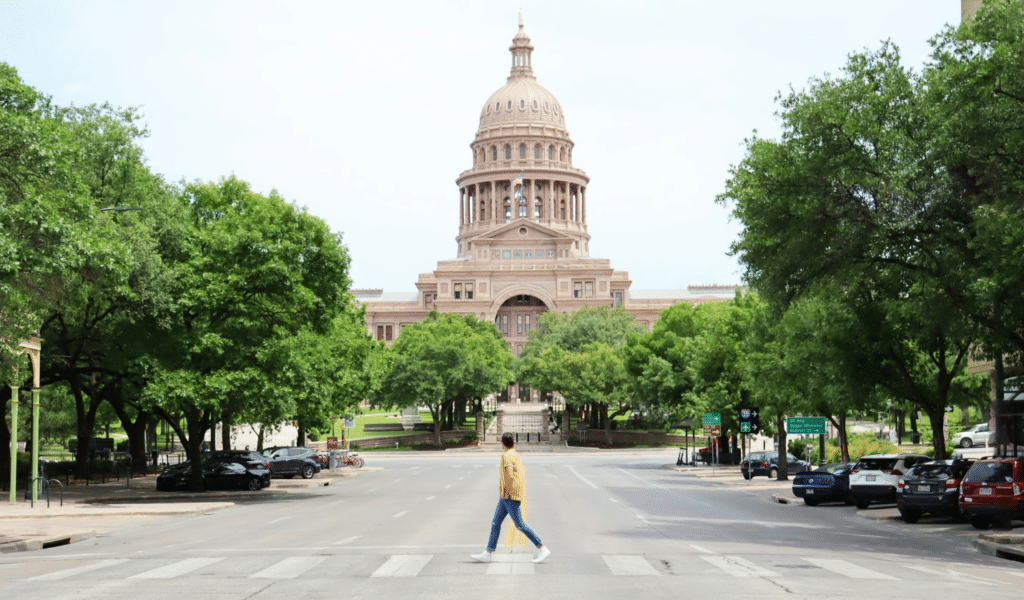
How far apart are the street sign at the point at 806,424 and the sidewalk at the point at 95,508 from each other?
18.7 m

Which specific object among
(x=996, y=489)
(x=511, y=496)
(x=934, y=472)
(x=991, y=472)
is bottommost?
(x=996, y=489)

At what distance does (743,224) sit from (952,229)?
16.2 feet

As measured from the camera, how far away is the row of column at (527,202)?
170625 millimetres

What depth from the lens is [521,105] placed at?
6924 inches

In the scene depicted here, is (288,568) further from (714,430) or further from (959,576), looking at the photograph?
(714,430)

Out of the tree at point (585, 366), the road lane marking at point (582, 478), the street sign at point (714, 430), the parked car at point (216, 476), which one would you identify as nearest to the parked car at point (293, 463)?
the parked car at point (216, 476)

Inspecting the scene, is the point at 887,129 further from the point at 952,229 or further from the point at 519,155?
the point at 519,155

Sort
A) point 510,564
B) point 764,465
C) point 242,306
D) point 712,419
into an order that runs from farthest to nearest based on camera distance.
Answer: point 712,419 < point 764,465 < point 242,306 < point 510,564

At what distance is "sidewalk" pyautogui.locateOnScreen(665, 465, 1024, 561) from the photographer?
20.6 meters

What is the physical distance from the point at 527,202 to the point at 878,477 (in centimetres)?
13957

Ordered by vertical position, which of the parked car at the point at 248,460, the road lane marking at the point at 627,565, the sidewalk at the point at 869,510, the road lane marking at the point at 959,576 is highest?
the parked car at the point at 248,460

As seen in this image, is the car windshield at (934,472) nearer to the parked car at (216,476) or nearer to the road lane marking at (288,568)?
the road lane marking at (288,568)

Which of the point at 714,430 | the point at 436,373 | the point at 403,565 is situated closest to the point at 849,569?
the point at 403,565

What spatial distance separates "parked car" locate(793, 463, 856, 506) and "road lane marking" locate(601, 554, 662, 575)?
17860 millimetres
